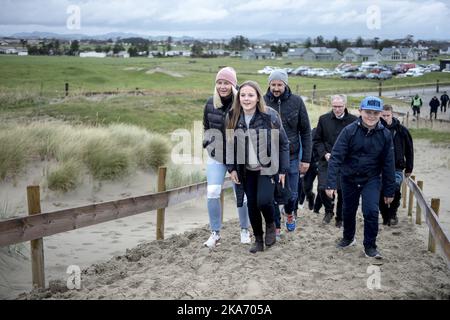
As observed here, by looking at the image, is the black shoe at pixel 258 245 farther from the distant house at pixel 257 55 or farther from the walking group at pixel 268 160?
the distant house at pixel 257 55

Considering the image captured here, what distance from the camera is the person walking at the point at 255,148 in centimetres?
588

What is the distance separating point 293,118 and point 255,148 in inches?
54.0

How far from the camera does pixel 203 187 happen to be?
843cm

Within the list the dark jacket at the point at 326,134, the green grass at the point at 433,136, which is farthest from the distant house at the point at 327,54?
the dark jacket at the point at 326,134

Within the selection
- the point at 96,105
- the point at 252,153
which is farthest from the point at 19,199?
the point at 96,105

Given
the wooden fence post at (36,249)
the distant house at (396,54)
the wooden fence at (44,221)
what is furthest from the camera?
the distant house at (396,54)

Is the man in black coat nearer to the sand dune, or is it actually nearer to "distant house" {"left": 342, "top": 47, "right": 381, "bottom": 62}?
the sand dune

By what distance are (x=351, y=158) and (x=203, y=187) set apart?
9.61 ft

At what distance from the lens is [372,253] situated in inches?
240

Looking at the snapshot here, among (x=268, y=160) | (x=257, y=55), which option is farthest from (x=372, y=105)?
(x=257, y=55)

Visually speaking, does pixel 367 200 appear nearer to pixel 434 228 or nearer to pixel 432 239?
pixel 434 228

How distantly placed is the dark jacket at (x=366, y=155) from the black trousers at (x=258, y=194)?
0.79 metres

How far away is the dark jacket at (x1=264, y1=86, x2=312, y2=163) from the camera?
7035 mm

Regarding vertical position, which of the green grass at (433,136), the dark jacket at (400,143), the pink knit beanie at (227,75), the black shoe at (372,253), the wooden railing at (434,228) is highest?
the pink knit beanie at (227,75)
